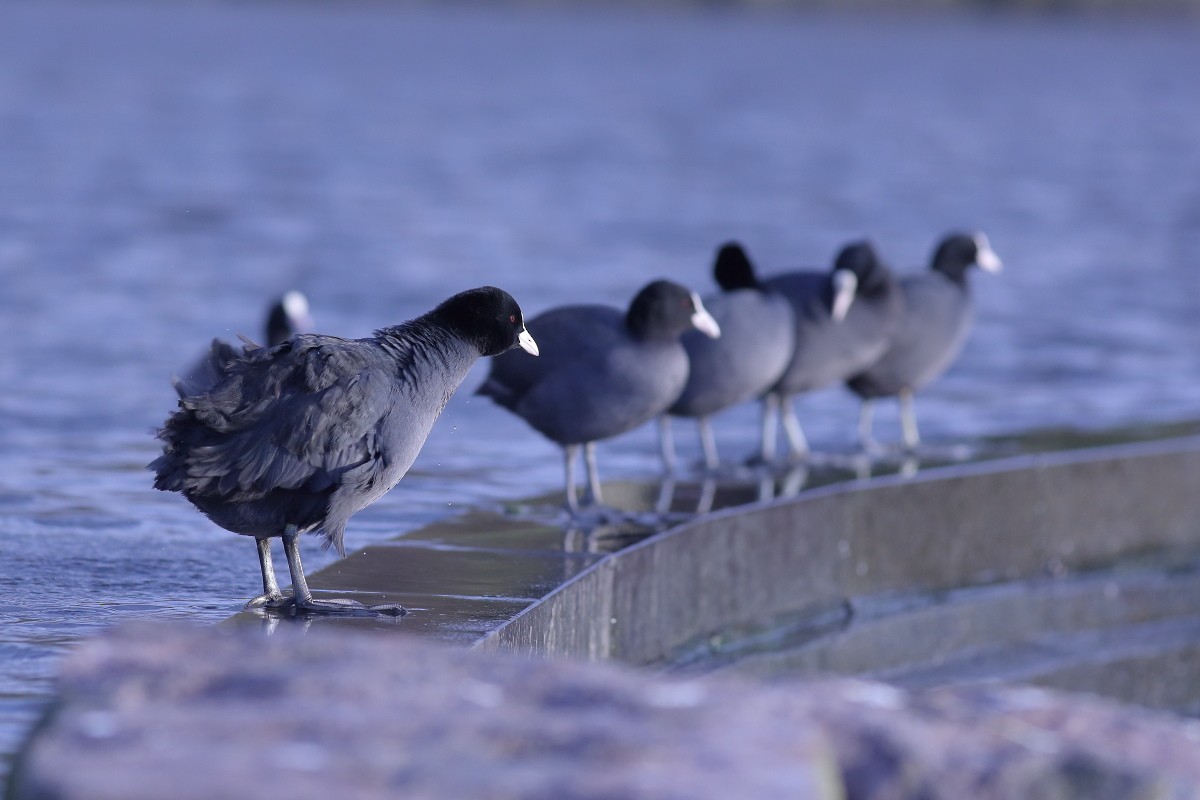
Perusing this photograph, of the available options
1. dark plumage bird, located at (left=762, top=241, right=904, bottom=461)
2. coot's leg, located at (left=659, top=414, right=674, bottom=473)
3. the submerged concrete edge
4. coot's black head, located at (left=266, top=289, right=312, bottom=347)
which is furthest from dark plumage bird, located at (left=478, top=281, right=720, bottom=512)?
coot's black head, located at (left=266, top=289, right=312, bottom=347)

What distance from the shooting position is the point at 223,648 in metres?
3.24

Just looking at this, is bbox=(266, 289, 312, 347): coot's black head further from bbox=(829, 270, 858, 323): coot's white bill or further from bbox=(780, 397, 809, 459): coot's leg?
bbox=(829, 270, 858, 323): coot's white bill

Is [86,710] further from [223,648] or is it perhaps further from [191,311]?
[191,311]

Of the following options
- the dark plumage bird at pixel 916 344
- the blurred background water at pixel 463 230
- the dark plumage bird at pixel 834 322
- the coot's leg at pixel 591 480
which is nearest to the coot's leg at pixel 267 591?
the blurred background water at pixel 463 230

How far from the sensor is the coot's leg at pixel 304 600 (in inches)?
201

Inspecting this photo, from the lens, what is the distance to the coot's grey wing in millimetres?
4891

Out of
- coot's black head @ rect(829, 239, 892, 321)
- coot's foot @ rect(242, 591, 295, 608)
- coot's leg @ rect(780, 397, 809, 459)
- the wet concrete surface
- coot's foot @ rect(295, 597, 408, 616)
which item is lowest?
the wet concrete surface

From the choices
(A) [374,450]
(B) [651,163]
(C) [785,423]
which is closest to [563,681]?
(A) [374,450]

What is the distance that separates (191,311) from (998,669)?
9741 millimetres

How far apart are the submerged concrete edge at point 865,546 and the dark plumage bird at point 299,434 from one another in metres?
0.56

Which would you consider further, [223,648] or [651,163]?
[651,163]

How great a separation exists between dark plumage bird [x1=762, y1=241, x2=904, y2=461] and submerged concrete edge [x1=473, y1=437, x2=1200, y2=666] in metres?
0.96

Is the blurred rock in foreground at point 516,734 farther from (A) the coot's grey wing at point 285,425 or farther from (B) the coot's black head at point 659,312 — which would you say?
(B) the coot's black head at point 659,312

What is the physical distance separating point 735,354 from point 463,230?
50.2ft
